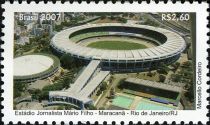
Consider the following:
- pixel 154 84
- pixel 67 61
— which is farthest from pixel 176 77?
pixel 67 61

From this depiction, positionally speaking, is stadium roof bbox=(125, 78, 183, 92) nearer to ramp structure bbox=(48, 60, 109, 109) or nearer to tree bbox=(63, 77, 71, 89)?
ramp structure bbox=(48, 60, 109, 109)

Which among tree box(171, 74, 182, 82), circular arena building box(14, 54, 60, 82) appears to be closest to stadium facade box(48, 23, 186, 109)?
circular arena building box(14, 54, 60, 82)

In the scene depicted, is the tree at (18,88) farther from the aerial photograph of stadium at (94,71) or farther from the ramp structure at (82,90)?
the ramp structure at (82,90)

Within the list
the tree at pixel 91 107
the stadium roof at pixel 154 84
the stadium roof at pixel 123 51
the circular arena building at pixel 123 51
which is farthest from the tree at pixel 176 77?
the tree at pixel 91 107

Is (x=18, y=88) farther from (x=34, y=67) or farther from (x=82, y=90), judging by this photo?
(x=34, y=67)

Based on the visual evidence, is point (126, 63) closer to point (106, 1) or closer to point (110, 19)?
point (110, 19)

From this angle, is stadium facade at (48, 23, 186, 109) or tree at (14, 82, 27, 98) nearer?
tree at (14, 82, 27, 98)

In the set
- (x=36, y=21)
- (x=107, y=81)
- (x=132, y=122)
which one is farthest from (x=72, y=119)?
(x=36, y=21)
